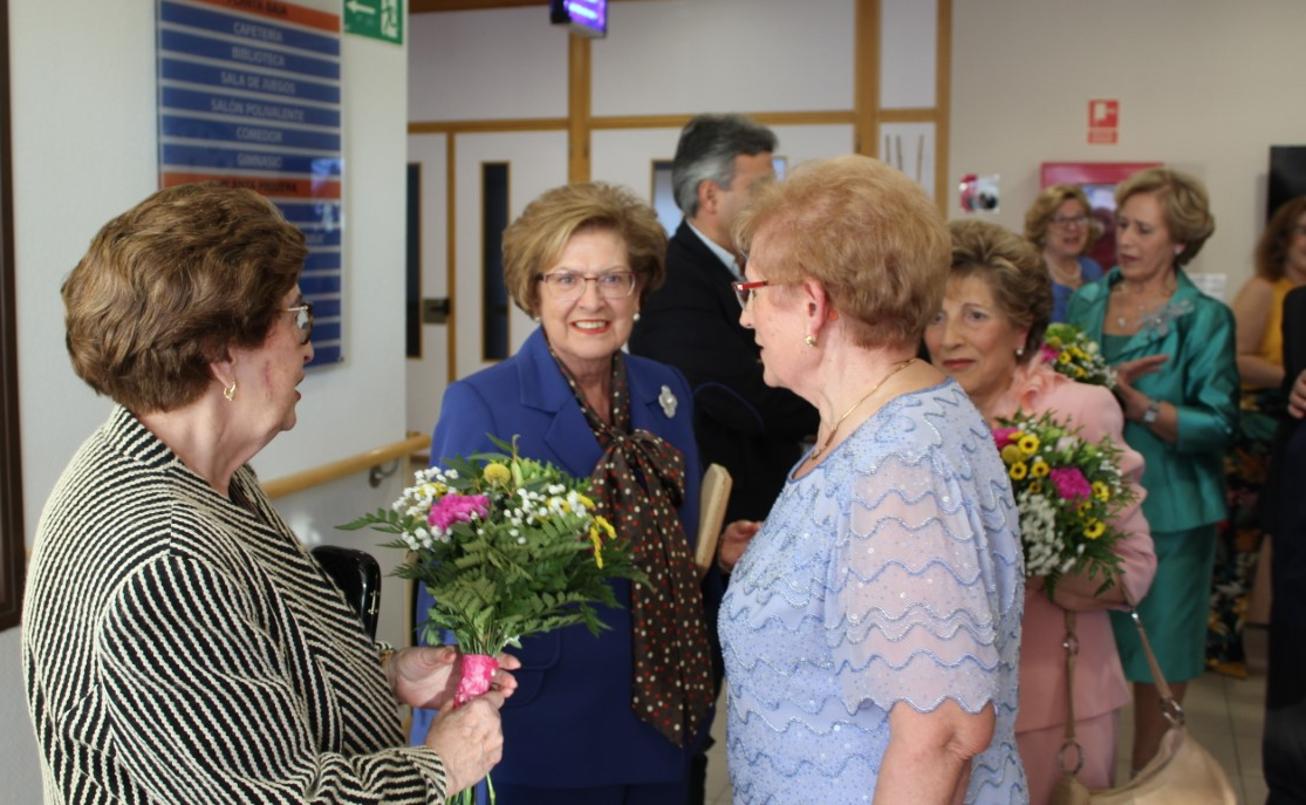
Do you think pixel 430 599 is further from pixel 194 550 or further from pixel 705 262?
pixel 705 262

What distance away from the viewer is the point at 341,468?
12.7 ft

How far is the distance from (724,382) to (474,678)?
1543mm

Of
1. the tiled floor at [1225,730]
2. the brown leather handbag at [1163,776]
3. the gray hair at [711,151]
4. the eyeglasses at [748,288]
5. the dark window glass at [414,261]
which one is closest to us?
the eyeglasses at [748,288]

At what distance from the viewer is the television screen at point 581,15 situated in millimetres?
5277

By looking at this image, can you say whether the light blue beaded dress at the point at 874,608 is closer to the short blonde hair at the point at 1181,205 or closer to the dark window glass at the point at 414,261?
the short blonde hair at the point at 1181,205

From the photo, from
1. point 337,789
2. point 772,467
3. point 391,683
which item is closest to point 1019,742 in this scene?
point 772,467

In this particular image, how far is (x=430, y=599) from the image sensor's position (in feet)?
8.00

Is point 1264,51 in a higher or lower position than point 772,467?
higher

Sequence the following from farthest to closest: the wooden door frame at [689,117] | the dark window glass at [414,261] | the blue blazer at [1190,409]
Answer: the dark window glass at [414,261], the wooden door frame at [689,117], the blue blazer at [1190,409]

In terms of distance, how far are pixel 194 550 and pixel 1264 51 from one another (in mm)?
7109

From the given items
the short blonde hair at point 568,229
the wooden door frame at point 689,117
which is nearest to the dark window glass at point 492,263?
the wooden door frame at point 689,117

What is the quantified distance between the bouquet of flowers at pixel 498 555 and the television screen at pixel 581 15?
3621 mm

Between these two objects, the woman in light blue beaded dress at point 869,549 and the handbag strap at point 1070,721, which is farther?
the handbag strap at point 1070,721

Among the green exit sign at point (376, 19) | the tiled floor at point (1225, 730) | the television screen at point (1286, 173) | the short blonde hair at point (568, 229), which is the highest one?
the green exit sign at point (376, 19)
